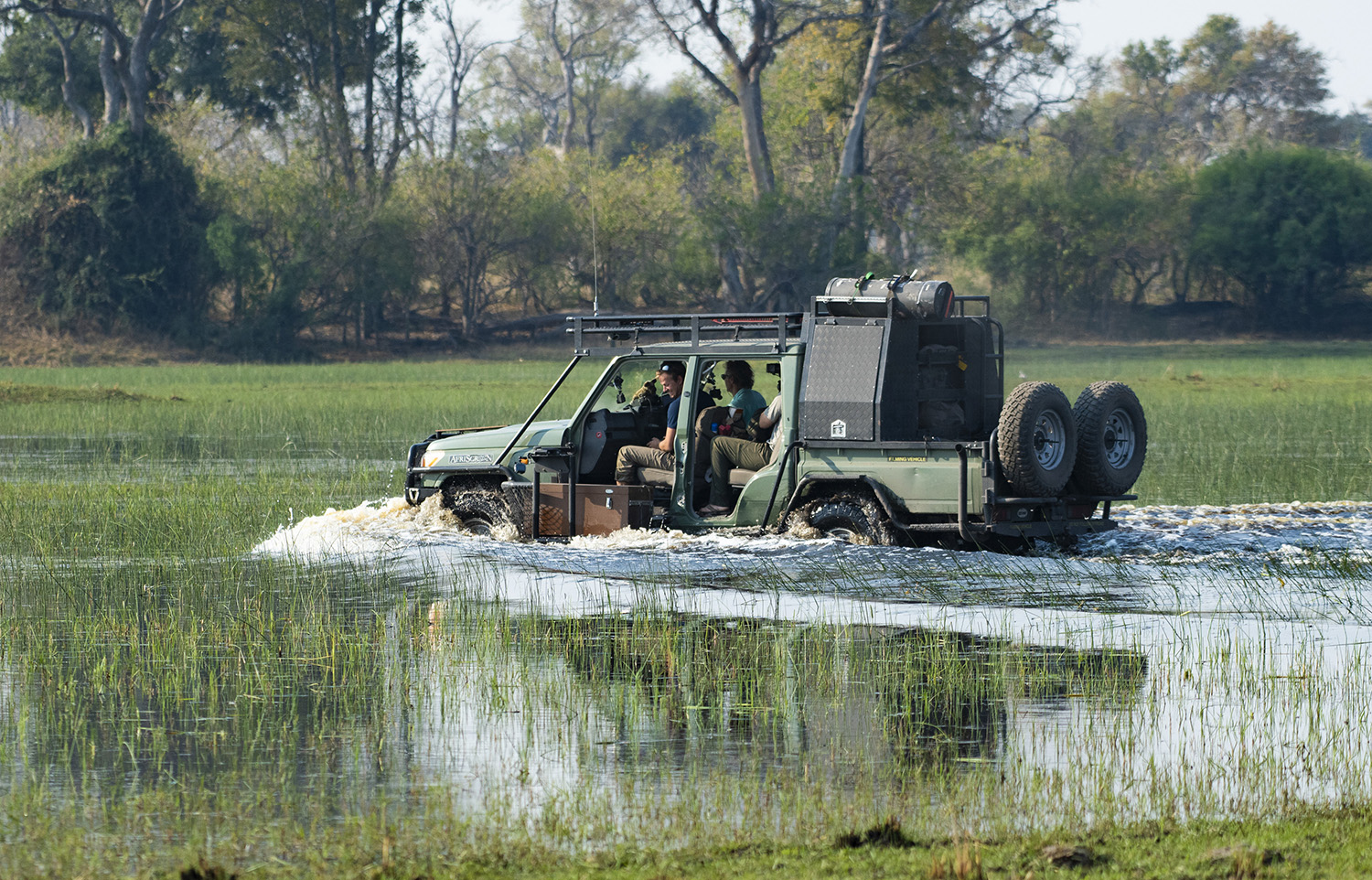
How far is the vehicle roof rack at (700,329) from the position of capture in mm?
12656

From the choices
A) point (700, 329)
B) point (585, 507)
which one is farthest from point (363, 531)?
point (700, 329)

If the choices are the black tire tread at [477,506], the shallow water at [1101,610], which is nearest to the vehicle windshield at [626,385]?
the black tire tread at [477,506]

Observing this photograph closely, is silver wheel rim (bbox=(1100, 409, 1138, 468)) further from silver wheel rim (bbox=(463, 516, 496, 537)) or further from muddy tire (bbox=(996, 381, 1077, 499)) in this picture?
silver wheel rim (bbox=(463, 516, 496, 537))

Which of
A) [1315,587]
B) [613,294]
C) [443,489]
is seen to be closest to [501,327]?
[613,294]

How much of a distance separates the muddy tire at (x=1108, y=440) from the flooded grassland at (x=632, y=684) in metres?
0.56

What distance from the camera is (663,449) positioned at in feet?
42.6

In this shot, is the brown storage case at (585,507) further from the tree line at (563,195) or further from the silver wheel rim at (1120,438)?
the tree line at (563,195)

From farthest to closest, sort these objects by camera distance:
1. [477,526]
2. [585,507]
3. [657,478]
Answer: [477,526]
[585,507]
[657,478]

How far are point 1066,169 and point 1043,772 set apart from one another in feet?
227

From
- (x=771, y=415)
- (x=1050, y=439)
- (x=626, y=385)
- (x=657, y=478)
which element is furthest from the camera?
(x=626, y=385)

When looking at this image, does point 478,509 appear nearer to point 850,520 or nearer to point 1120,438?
point 850,520

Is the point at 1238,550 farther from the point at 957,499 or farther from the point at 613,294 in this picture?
the point at 613,294

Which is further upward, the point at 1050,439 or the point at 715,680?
the point at 1050,439

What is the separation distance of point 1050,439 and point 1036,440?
20 cm
